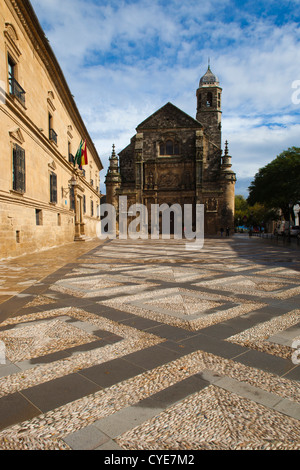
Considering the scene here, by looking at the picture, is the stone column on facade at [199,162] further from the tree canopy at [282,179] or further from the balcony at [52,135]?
the balcony at [52,135]

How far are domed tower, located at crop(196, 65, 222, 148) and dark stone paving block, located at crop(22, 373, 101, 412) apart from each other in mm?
44087

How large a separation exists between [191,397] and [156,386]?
0.30 m

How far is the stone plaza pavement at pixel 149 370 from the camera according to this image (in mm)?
1937

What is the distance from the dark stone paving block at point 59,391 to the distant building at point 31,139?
28.0 feet

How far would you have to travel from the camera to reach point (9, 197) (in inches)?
421

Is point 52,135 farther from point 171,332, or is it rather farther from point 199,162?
point 199,162

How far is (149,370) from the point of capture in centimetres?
276

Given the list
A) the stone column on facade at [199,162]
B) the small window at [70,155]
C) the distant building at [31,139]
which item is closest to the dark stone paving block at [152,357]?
the distant building at [31,139]

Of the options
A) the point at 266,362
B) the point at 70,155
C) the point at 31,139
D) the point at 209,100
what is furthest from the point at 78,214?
the point at 209,100

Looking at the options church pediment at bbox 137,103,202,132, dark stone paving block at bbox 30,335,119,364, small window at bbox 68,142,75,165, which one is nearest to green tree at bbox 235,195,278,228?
church pediment at bbox 137,103,202,132

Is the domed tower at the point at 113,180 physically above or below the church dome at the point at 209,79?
below
